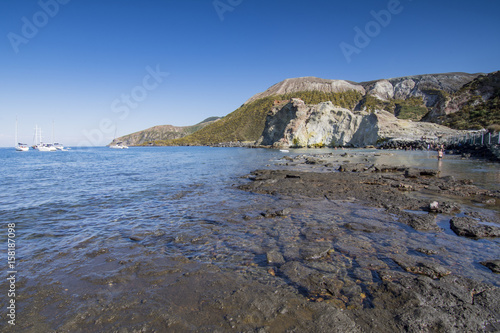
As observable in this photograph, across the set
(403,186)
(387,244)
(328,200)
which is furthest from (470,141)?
(387,244)

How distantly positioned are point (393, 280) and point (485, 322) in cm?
135

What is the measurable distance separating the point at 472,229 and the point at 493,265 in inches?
94.7

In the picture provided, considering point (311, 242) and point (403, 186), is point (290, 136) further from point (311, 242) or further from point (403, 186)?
point (311, 242)

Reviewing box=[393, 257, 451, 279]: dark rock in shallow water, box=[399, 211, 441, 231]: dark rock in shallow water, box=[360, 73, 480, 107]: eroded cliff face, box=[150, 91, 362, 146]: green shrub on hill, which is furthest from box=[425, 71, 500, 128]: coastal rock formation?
box=[393, 257, 451, 279]: dark rock in shallow water

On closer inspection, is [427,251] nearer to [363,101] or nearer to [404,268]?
[404,268]

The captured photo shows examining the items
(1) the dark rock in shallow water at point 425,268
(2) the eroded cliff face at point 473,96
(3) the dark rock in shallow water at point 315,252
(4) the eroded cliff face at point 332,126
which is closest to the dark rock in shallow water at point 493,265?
(1) the dark rock in shallow water at point 425,268

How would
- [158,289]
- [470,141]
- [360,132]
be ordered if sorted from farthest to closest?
[360,132] → [470,141] → [158,289]

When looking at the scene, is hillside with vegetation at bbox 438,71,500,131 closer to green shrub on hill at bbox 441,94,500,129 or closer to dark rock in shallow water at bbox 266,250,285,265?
green shrub on hill at bbox 441,94,500,129

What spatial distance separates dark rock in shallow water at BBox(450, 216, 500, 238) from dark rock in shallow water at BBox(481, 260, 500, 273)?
1.93 m

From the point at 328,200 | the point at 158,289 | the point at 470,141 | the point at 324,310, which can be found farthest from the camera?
the point at 470,141

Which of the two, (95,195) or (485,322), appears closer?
(485,322)

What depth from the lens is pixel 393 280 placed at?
4758 millimetres

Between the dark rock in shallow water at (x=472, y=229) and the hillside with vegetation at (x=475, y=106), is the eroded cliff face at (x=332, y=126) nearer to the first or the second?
the hillside with vegetation at (x=475, y=106)

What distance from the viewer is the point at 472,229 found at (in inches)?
280
